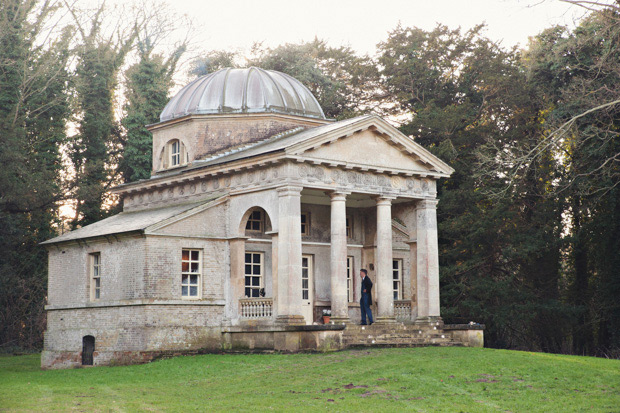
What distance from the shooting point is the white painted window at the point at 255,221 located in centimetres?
2972

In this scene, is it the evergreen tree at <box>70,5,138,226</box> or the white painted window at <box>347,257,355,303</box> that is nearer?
the white painted window at <box>347,257,355,303</box>

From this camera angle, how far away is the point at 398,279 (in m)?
33.8

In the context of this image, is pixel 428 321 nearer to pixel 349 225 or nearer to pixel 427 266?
pixel 427 266

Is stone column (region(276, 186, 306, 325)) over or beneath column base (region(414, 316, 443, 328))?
over

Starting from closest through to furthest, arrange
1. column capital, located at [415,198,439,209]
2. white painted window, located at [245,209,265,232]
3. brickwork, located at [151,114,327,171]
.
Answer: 1. white painted window, located at [245,209,265,232]
2. column capital, located at [415,198,439,209]
3. brickwork, located at [151,114,327,171]

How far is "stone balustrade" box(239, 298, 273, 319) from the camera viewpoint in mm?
27422

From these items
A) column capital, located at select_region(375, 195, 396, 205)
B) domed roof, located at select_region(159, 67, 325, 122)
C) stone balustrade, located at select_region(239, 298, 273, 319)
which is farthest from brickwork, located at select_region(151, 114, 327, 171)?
stone balustrade, located at select_region(239, 298, 273, 319)

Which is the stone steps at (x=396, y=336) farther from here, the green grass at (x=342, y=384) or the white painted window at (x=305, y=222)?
the white painted window at (x=305, y=222)

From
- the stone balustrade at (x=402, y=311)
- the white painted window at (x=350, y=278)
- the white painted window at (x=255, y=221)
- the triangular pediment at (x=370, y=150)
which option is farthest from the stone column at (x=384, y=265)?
the white painted window at (x=255, y=221)

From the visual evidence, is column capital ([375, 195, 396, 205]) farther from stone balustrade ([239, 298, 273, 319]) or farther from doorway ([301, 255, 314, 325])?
stone balustrade ([239, 298, 273, 319])

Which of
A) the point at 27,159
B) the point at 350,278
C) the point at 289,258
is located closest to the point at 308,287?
the point at 350,278

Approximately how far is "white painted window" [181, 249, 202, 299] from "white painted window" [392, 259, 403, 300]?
965 centimetres

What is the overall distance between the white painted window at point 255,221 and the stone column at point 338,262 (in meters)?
3.60

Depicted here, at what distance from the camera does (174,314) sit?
26734 mm
